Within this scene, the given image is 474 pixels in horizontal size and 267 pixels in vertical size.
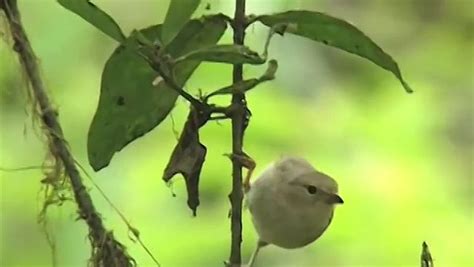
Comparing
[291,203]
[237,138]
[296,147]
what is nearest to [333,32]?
[237,138]

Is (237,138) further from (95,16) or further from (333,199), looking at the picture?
(333,199)

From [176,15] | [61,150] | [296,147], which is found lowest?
[61,150]

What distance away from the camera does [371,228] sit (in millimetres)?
1393

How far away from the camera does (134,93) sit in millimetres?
652

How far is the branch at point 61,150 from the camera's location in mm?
640

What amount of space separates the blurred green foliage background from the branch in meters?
0.44

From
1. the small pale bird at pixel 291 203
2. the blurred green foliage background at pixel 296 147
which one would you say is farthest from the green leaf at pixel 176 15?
the blurred green foliage background at pixel 296 147

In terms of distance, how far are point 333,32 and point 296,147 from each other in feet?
2.87

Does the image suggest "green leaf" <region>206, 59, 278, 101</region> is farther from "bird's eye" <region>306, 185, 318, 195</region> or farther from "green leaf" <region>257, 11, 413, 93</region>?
"bird's eye" <region>306, 185, 318, 195</region>

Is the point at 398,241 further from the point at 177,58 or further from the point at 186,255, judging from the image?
the point at 177,58

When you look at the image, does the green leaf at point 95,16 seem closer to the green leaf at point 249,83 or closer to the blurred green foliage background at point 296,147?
the green leaf at point 249,83

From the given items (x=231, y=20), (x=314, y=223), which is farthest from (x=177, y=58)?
(x=314, y=223)

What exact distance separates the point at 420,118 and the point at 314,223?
0.87 metres

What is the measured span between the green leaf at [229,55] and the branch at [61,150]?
12 cm
